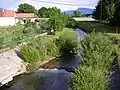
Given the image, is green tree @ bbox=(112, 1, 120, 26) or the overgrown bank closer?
the overgrown bank

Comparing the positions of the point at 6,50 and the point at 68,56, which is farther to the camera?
the point at 68,56

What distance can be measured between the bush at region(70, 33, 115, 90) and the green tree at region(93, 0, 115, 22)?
159 feet

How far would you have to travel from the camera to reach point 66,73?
1409 inches

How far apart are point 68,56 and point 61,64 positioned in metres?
6.06

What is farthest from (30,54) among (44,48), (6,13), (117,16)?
(6,13)

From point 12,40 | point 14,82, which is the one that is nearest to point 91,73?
point 14,82

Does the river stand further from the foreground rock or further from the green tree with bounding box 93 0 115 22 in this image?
the green tree with bounding box 93 0 115 22

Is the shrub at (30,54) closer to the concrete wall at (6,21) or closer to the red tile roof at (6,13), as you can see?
the concrete wall at (6,21)

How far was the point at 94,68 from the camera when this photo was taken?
22.7m

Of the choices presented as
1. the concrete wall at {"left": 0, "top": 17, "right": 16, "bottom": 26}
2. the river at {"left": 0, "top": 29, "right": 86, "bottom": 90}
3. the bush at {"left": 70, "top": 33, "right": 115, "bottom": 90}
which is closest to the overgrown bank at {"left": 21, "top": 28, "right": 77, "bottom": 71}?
the river at {"left": 0, "top": 29, "right": 86, "bottom": 90}

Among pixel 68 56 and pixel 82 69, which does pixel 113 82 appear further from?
pixel 68 56

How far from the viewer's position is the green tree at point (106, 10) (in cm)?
8150

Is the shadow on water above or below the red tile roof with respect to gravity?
below

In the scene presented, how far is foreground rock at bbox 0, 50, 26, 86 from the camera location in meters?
31.9
